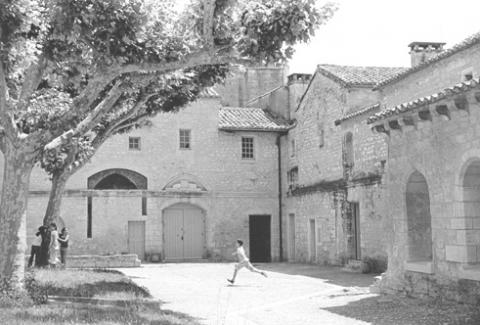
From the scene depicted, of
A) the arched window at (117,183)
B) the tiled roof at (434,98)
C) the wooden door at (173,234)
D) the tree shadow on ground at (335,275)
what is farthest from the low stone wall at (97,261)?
the tiled roof at (434,98)

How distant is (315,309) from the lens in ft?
42.3

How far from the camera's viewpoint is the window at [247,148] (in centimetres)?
3231

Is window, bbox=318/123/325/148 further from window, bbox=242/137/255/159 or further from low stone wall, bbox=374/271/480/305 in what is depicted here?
low stone wall, bbox=374/271/480/305

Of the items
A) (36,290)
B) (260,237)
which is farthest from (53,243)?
(260,237)

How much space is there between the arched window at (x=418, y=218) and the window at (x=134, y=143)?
64.1ft

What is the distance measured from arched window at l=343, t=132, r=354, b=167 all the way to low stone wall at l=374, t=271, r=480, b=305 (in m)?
10.7

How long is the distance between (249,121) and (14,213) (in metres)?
20.8

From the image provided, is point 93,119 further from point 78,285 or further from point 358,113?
point 358,113

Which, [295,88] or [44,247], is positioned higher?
[295,88]

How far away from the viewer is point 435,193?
40.9ft

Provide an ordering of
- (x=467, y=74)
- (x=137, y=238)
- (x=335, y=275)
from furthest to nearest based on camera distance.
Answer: (x=137, y=238) < (x=335, y=275) < (x=467, y=74)

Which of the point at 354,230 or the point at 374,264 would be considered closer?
the point at 374,264

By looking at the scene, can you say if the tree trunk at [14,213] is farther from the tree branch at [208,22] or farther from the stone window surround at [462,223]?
the stone window surround at [462,223]

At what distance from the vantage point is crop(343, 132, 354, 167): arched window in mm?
24898
